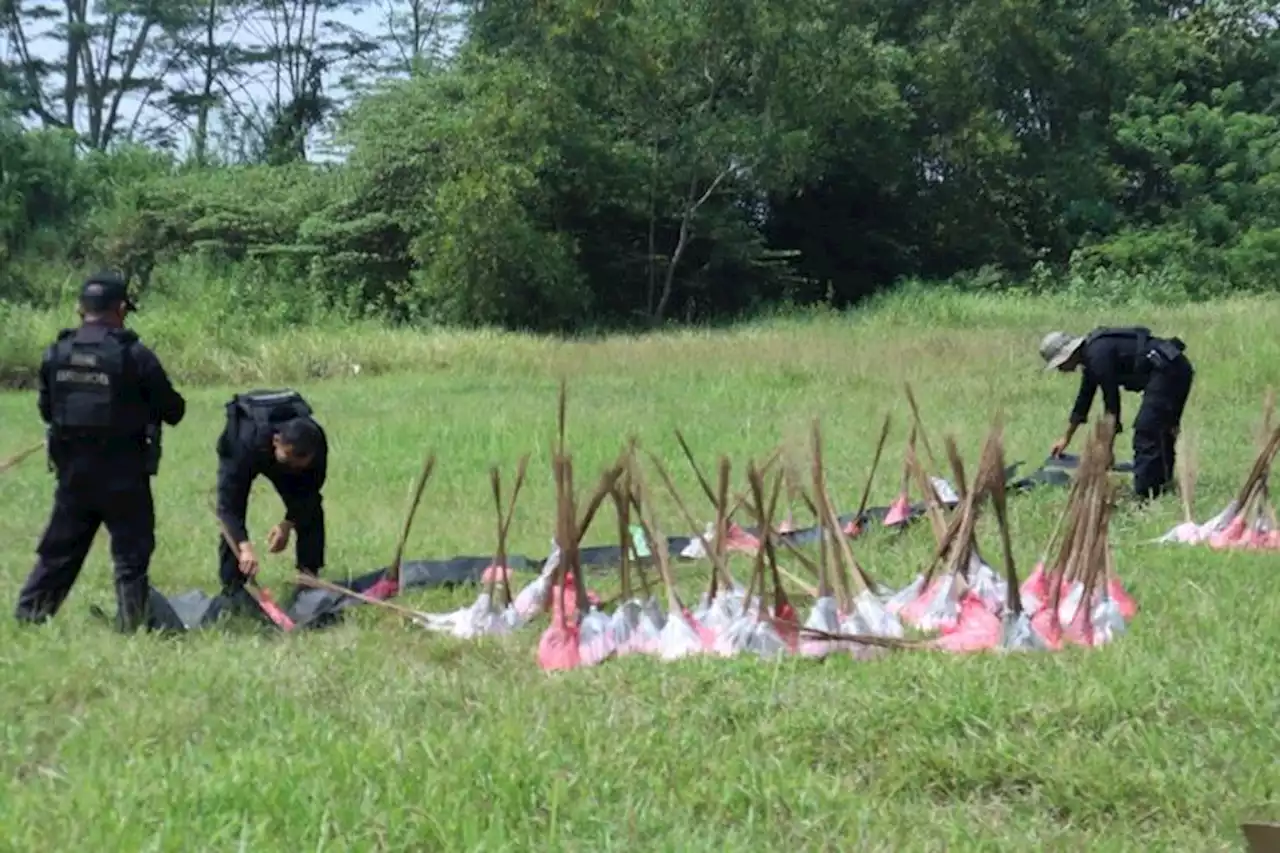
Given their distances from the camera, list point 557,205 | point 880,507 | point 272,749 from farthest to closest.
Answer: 1. point 557,205
2. point 880,507
3. point 272,749

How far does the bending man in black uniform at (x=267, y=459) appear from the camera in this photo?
205 inches

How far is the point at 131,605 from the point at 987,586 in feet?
10.6

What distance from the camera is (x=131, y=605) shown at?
5.05 metres

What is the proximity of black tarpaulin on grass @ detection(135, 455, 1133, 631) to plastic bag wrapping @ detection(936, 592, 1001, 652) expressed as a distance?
793 mm

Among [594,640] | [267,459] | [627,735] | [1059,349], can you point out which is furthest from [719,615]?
[1059,349]

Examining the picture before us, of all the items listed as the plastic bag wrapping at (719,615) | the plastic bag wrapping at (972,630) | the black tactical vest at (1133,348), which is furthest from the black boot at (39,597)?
the black tactical vest at (1133,348)

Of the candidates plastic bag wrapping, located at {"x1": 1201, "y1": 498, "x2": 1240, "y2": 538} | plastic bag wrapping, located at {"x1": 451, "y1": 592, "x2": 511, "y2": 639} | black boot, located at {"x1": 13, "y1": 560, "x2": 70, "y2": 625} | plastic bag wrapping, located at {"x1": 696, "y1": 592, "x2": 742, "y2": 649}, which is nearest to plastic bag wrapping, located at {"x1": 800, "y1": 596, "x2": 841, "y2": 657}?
plastic bag wrapping, located at {"x1": 696, "y1": 592, "x2": 742, "y2": 649}

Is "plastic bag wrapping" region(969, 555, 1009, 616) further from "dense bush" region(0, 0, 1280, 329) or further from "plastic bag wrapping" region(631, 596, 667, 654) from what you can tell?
"dense bush" region(0, 0, 1280, 329)

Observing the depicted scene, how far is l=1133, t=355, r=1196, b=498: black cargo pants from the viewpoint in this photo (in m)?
7.51

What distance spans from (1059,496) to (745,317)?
16726 mm

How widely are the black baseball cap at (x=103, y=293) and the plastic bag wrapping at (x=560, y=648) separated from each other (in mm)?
2024

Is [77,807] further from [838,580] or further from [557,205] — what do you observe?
[557,205]

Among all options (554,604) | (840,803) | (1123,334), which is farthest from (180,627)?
(1123,334)

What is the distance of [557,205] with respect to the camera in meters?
23.2
